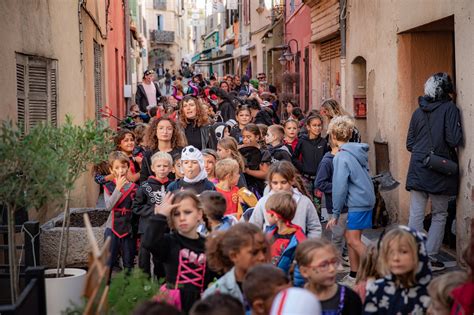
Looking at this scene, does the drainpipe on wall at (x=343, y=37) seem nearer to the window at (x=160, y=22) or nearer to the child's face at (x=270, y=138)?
the child's face at (x=270, y=138)

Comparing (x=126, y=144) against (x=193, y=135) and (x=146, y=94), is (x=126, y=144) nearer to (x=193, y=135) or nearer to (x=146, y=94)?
(x=193, y=135)

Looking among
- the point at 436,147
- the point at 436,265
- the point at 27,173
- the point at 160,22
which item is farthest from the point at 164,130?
the point at 160,22

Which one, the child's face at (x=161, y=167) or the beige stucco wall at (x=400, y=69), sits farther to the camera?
the beige stucco wall at (x=400, y=69)

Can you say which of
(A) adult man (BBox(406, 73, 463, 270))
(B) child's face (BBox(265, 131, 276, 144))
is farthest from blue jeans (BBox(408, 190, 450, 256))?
(B) child's face (BBox(265, 131, 276, 144))

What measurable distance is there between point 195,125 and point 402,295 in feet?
19.9

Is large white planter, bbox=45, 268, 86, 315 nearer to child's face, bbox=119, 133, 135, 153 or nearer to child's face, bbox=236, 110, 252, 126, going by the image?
child's face, bbox=119, 133, 135, 153

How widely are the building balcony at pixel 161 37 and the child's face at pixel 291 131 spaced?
69128 millimetres

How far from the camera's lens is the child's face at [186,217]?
5.57 metres

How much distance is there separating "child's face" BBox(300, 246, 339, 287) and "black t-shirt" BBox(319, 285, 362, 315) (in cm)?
8

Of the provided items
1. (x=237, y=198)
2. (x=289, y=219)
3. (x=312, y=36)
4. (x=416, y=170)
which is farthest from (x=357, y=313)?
(x=312, y=36)

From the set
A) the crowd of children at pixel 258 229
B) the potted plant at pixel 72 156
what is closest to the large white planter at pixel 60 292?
the potted plant at pixel 72 156

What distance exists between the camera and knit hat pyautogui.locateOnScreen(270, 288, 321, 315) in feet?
11.7

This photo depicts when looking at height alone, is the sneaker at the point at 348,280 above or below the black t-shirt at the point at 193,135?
below

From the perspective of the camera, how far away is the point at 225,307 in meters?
3.68
